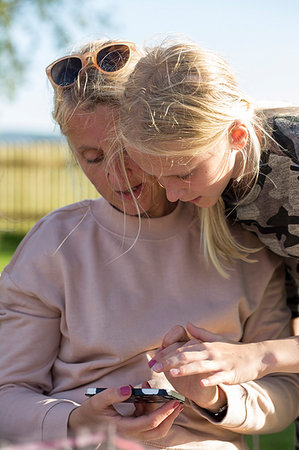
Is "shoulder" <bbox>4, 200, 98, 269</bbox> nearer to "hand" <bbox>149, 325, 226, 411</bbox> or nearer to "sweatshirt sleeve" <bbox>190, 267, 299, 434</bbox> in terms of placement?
"hand" <bbox>149, 325, 226, 411</bbox>

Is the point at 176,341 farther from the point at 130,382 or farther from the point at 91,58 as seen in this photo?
the point at 91,58

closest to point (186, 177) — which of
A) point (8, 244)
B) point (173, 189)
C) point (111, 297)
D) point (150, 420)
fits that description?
point (173, 189)

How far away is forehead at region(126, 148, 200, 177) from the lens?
1708 millimetres

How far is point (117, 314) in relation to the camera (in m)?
1.84

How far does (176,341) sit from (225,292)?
0.28m

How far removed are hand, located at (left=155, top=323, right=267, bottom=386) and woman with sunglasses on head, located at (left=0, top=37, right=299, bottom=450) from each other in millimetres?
145

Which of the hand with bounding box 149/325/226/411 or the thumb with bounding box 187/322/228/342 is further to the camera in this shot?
the thumb with bounding box 187/322/228/342

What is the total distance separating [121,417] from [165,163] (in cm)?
70

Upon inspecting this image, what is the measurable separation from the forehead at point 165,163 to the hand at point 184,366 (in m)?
0.43

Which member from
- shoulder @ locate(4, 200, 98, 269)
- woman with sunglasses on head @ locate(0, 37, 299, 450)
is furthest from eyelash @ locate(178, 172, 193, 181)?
shoulder @ locate(4, 200, 98, 269)

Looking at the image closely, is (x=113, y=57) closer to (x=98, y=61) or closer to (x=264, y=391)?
(x=98, y=61)

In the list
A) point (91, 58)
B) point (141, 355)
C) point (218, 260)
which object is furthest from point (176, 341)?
point (91, 58)

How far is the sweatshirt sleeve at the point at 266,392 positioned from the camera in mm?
1725

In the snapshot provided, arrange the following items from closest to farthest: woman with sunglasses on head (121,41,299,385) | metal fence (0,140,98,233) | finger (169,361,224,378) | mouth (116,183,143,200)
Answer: finger (169,361,224,378) < woman with sunglasses on head (121,41,299,385) < mouth (116,183,143,200) < metal fence (0,140,98,233)
